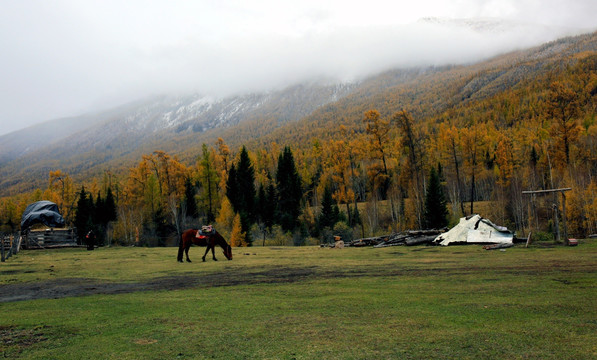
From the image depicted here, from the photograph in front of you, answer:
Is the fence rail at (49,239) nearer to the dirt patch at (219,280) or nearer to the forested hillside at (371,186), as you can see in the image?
the forested hillside at (371,186)

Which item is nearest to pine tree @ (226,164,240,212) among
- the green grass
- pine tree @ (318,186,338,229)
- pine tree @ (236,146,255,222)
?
pine tree @ (236,146,255,222)

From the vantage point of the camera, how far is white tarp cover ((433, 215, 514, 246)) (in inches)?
920

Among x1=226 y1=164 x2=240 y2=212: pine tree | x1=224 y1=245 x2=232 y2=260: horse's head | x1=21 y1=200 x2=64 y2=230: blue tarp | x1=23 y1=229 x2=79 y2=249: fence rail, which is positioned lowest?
x1=224 y1=245 x2=232 y2=260: horse's head

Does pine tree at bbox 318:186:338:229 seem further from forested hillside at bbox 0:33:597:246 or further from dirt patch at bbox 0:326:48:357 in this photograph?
dirt patch at bbox 0:326:48:357

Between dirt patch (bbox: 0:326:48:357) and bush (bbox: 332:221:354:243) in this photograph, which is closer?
dirt patch (bbox: 0:326:48:357)

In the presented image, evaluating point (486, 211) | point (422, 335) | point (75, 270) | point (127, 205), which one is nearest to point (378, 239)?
point (75, 270)

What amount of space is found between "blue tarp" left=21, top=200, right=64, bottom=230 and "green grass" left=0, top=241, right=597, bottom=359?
109 ft

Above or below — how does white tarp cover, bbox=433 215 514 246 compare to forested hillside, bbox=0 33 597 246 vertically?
below

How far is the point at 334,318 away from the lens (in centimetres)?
747

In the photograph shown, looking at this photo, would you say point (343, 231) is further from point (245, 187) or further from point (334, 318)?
point (334, 318)

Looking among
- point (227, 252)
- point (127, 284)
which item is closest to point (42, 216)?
point (227, 252)

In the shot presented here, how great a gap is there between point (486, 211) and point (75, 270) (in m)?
58.3

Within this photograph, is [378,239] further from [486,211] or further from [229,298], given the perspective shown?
[486,211]

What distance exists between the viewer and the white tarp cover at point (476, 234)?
2338 centimetres
